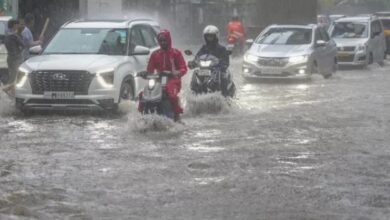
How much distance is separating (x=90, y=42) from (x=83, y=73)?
4.84 feet

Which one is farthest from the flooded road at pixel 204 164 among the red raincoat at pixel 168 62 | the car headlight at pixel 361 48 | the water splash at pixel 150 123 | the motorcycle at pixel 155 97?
the car headlight at pixel 361 48

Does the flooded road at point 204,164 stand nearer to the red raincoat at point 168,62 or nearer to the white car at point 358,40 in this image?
the red raincoat at point 168,62

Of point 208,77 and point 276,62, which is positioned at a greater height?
point 208,77

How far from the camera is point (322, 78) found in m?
24.2

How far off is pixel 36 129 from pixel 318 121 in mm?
4732

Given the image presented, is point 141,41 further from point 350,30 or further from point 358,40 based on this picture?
point 350,30

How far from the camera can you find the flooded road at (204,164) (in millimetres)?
7781

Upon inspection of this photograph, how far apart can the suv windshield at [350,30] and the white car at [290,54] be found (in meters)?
4.85

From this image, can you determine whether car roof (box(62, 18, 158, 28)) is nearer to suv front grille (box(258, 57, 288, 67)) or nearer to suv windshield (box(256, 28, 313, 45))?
suv front grille (box(258, 57, 288, 67))

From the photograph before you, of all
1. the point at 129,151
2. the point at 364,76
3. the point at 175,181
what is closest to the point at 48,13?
the point at 364,76

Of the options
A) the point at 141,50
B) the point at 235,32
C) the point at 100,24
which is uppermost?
the point at 100,24

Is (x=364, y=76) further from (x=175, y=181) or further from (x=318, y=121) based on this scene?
(x=175, y=181)

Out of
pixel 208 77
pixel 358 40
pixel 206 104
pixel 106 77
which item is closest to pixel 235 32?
pixel 358 40

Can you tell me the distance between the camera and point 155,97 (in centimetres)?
1275
